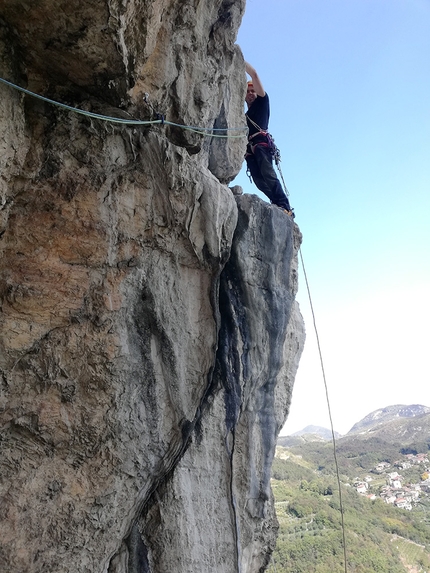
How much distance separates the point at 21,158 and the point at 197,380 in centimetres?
258

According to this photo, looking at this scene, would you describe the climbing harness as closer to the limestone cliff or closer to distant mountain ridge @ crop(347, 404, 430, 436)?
the limestone cliff

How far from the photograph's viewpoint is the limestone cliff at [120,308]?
9.76 ft

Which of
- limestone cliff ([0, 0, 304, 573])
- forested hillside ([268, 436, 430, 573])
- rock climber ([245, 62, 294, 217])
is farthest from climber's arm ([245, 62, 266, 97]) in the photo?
forested hillside ([268, 436, 430, 573])

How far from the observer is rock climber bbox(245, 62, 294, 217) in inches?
237

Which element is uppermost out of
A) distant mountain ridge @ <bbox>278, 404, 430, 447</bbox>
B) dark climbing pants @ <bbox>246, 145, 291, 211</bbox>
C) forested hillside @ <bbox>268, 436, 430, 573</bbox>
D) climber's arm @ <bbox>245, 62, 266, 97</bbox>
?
climber's arm @ <bbox>245, 62, 266, 97</bbox>

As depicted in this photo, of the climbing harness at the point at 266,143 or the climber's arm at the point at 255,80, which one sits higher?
the climber's arm at the point at 255,80

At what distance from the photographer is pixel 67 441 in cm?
328

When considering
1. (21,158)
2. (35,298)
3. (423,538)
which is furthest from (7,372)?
(423,538)

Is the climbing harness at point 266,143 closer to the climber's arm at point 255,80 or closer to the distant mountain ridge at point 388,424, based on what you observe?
the climber's arm at point 255,80

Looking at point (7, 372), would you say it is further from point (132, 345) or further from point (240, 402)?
point (240, 402)

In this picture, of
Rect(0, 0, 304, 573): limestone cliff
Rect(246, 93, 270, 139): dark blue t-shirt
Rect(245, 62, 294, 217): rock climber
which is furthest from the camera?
Rect(246, 93, 270, 139): dark blue t-shirt

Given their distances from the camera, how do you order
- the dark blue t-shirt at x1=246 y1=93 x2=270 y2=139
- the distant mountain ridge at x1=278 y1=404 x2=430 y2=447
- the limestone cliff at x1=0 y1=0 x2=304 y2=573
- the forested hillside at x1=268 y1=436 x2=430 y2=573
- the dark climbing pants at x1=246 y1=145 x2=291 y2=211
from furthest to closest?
the distant mountain ridge at x1=278 y1=404 x2=430 y2=447
the forested hillside at x1=268 y1=436 x2=430 y2=573
the dark blue t-shirt at x1=246 y1=93 x2=270 y2=139
the dark climbing pants at x1=246 y1=145 x2=291 y2=211
the limestone cliff at x1=0 y1=0 x2=304 y2=573

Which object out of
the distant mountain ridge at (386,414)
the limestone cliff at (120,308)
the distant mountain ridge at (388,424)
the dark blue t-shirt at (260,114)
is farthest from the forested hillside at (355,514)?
the distant mountain ridge at (386,414)

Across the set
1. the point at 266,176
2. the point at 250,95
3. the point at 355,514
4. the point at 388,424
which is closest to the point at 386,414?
the point at 388,424
